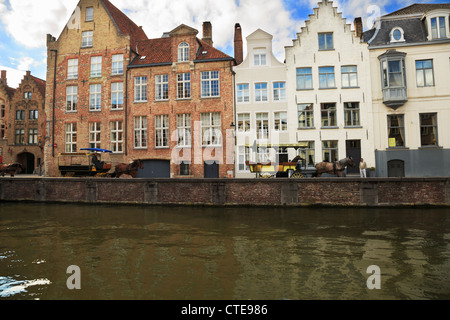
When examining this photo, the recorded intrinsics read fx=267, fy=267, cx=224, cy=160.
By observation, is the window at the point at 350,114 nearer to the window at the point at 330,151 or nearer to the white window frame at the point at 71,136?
the window at the point at 330,151

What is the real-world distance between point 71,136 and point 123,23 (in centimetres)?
1227

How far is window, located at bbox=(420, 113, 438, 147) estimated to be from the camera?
19.9 metres

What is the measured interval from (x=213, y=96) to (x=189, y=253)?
57.7 ft

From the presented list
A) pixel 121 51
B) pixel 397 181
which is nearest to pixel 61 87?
pixel 121 51

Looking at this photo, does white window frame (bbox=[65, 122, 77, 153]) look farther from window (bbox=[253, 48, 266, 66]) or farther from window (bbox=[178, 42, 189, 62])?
window (bbox=[253, 48, 266, 66])

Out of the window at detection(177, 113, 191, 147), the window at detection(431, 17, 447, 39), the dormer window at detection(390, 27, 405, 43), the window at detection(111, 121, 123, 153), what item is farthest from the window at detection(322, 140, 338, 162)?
the window at detection(111, 121, 123, 153)

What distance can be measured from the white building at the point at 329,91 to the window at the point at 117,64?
1484cm

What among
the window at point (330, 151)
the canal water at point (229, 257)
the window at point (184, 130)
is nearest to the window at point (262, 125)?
the window at point (330, 151)

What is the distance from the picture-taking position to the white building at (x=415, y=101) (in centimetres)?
1962

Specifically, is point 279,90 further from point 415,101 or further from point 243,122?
point 415,101

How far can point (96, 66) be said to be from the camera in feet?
81.9

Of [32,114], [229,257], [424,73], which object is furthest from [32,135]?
[424,73]

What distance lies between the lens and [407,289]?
4617 mm

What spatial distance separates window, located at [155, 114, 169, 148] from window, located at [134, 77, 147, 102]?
2381 millimetres
